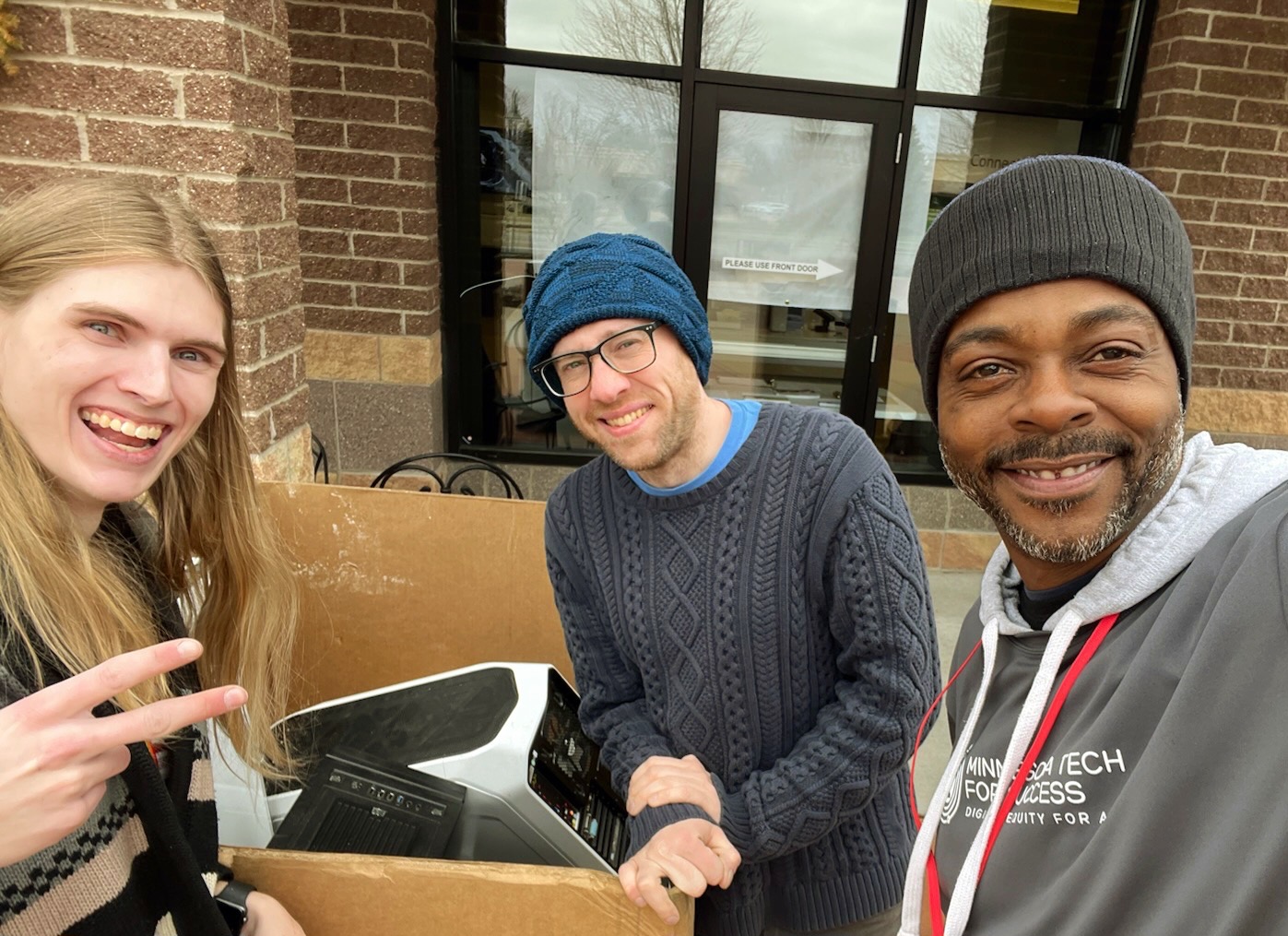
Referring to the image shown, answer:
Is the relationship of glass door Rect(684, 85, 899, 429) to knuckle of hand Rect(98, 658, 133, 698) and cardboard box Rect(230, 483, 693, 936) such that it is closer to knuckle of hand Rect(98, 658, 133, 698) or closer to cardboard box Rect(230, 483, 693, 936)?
cardboard box Rect(230, 483, 693, 936)

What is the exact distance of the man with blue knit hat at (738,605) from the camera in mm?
1184

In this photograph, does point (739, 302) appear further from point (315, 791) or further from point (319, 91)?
point (315, 791)

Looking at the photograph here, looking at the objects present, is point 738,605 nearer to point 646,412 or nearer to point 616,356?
point 646,412

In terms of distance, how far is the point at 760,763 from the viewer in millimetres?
1278

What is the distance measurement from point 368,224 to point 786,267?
Result: 2148 mm

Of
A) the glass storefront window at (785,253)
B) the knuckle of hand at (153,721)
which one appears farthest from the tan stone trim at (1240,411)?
the knuckle of hand at (153,721)

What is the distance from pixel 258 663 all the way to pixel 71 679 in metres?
0.72

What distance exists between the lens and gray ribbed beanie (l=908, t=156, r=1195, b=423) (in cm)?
83

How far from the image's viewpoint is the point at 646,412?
1.29m

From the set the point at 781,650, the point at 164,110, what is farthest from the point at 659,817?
the point at 164,110

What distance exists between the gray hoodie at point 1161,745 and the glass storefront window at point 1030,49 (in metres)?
3.75

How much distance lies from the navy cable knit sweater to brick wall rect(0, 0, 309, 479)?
1.28 metres

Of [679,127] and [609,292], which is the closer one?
[609,292]

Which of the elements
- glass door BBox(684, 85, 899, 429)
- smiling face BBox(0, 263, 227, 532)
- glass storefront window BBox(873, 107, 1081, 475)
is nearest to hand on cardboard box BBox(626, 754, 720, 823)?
smiling face BBox(0, 263, 227, 532)
